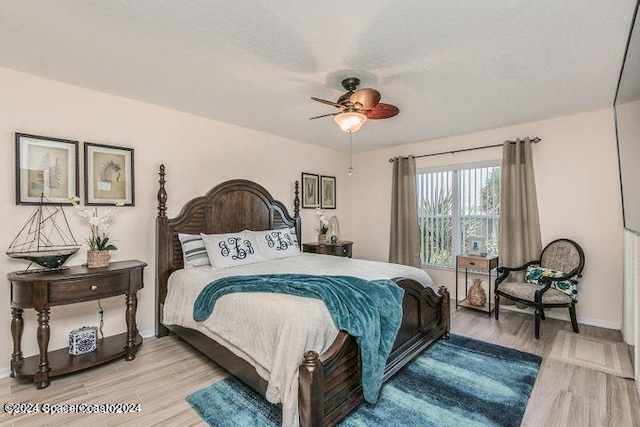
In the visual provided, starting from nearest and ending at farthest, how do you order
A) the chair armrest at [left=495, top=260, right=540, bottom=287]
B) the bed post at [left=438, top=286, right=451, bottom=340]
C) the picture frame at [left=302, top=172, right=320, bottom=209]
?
1. the bed post at [left=438, top=286, right=451, bottom=340]
2. the chair armrest at [left=495, top=260, right=540, bottom=287]
3. the picture frame at [left=302, top=172, right=320, bottom=209]

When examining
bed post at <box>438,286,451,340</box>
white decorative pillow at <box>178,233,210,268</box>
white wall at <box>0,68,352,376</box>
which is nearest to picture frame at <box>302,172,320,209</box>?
white wall at <box>0,68,352,376</box>

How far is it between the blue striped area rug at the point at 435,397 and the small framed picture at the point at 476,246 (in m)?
1.64

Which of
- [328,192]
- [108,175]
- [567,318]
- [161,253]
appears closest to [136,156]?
[108,175]

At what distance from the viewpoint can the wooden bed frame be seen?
1749 millimetres

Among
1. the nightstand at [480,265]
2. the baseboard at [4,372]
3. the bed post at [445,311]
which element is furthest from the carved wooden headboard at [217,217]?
the nightstand at [480,265]

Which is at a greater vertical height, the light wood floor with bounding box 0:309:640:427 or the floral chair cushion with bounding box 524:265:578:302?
the floral chair cushion with bounding box 524:265:578:302

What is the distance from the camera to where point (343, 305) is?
1999 mm

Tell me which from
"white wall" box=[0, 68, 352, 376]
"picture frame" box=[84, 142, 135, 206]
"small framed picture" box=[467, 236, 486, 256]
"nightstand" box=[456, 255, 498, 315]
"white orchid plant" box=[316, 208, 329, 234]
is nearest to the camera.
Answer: "white wall" box=[0, 68, 352, 376]

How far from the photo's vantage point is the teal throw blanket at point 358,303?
199cm

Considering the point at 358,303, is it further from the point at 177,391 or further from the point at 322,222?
the point at 322,222

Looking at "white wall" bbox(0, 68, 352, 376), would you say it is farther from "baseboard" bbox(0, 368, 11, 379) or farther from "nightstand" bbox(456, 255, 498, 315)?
"nightstand" bbox(456, 255, 498, 315)

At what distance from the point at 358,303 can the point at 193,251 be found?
1.94 meters

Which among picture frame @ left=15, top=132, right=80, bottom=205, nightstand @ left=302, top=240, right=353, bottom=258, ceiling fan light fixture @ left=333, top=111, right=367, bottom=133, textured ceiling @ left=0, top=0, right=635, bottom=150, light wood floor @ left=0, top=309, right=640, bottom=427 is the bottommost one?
light wood floor @ left=0, top=309, right=640, bottom=427

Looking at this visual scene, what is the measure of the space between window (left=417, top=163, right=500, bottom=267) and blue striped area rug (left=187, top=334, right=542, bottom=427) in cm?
205
